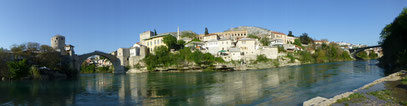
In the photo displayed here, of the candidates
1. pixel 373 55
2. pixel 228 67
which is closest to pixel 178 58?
pixel 228 67

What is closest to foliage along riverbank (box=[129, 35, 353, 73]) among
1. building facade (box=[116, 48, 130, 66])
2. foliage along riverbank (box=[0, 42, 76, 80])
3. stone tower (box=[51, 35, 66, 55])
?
building facade (box=[116, 48, 130, 66])

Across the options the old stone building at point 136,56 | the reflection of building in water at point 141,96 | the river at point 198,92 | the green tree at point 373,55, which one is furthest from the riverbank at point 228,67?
the green tree at point 373,55

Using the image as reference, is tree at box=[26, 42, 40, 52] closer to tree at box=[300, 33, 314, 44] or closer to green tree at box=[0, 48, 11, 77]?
green tree at box=[0, 48, 11, 77]

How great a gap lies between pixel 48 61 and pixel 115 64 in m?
18.2

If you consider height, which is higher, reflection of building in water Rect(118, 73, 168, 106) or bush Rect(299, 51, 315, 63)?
bush Rect(299, 51, 315, 63)

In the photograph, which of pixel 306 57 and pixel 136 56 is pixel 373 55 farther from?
pixel 136 56

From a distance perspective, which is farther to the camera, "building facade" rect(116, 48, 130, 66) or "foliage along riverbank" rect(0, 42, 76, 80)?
"building facade" rect(116, 48, 130, 66)

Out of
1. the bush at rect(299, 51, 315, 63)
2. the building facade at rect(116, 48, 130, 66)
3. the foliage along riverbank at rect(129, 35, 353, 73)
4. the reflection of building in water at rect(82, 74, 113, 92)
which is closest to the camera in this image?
the reflection of building in water at rect(82, 74, 113, 92)

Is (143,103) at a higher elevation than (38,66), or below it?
below

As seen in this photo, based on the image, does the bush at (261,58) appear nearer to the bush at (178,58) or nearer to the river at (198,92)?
the bush at (178,58)

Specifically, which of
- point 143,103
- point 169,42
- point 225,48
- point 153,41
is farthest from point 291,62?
point 143,103

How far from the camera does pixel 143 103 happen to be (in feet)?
38.2

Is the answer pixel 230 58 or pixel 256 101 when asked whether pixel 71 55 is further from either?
pixel 256 101

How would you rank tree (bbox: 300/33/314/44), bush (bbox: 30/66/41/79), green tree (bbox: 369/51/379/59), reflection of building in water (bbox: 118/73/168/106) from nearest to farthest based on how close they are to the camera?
1. reflection of building in water (bbox: 118/73/168/106)
2. bush (bbox: 30/66/41/79)
3. tree (bbox: 300/33/314/44)
4. green tree (bbox: 369/51/379/59)
